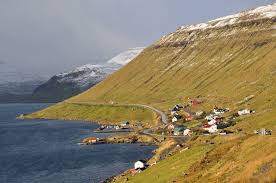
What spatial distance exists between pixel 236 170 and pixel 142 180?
35.7 metres

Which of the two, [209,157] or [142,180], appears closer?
[209,157]

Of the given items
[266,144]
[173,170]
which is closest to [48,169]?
[173,170]

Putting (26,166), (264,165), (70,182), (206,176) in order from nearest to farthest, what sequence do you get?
(264,165) → (206,176) → (70,182) → (26,166)

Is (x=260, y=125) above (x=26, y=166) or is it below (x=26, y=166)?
above

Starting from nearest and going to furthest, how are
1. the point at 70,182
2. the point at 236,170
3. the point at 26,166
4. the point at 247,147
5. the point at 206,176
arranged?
the point at 236,170
the point at 206,176
the point at 247,147
the point at 70,182
the point at 26,166

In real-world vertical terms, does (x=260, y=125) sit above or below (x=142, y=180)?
above

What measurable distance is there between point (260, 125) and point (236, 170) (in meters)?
97.8

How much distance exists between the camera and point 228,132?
18288 cm

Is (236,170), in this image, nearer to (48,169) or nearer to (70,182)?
(70,182)

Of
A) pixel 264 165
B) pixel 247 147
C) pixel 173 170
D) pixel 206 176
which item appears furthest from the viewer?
pixel 173 170

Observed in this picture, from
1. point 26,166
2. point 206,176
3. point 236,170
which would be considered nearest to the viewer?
point 236,170

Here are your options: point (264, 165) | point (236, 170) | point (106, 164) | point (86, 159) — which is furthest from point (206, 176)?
point (86, 159)

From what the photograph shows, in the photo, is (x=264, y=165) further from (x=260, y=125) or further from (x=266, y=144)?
(x=260, y=125)

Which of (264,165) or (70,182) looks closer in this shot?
(264,165)
